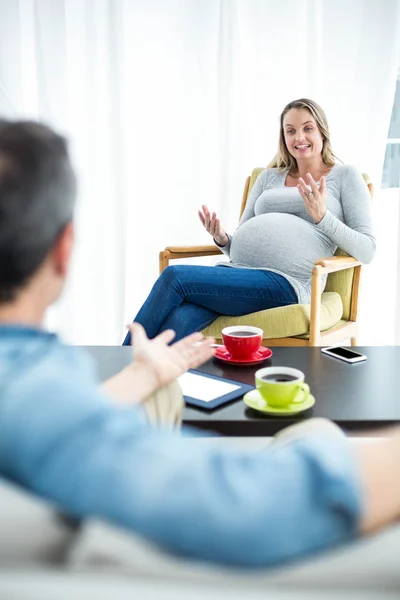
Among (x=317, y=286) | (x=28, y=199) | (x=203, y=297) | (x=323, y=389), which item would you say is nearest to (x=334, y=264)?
(x=317, y=286)

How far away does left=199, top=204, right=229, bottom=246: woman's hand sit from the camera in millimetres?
2867

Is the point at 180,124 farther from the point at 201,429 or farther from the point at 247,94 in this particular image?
the point at 201,429

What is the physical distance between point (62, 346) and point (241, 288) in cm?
196

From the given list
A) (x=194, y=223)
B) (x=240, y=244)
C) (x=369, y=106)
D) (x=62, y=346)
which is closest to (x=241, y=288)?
(x=240, y=244)

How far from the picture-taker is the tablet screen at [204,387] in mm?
1547

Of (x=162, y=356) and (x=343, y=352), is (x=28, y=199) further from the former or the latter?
(x=343, y=352)

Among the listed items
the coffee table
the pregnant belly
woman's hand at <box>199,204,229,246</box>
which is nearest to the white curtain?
woman's hand at <box>199,204,229,246</box>

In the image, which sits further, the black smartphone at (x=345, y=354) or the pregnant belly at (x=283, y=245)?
the pregnant belly at (x=283, y=245)

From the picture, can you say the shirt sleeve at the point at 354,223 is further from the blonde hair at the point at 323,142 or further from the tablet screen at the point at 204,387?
the tablet screen at the point at 204,387

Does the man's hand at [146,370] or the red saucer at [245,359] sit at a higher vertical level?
the man's hand at [146,370]

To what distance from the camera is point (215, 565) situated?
0.53 m

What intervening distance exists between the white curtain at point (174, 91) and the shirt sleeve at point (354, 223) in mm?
696

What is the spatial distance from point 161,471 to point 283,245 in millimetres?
2280

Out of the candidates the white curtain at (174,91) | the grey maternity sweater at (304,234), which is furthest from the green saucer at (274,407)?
the white curtain at (174,91)
